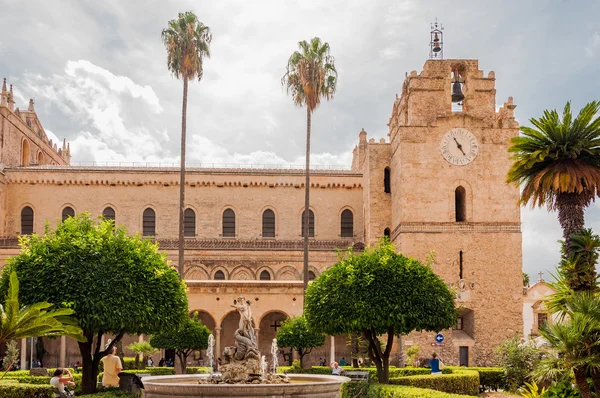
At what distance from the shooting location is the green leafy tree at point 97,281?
706 inches

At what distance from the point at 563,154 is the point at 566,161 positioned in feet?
0.70

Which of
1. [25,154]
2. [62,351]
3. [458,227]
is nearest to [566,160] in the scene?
[458,227]

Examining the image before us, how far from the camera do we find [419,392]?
54.0ft

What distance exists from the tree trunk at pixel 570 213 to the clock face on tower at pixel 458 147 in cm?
1862

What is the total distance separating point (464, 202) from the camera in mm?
39656

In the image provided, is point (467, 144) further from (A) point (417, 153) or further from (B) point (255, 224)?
(B) point (255, 224)

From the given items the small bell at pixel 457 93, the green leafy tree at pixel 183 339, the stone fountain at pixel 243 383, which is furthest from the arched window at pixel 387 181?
the stone fountain at pixel 243 383

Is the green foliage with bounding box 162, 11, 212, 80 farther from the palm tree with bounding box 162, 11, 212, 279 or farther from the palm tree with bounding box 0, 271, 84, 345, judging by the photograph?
Answer: the palm tree with bounding box 0, 271, 84, 345

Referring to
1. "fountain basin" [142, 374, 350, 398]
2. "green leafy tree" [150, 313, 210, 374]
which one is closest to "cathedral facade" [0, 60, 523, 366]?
"green leafy tree" [150, 313, 210, 374]

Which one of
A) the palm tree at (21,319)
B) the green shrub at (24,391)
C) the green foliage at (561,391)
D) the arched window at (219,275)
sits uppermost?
the arched window at (219,275)

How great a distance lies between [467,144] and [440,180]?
8.08 feet

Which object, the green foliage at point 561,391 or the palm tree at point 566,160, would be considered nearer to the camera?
the green foliage at point 561,391

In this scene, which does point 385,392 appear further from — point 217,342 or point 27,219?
point 27,219

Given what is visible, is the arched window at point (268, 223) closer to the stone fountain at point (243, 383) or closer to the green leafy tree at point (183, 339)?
the green leafy tree at point (183, 339)
